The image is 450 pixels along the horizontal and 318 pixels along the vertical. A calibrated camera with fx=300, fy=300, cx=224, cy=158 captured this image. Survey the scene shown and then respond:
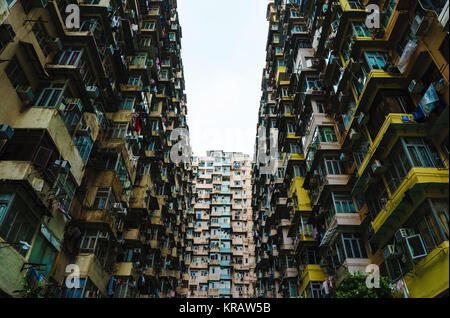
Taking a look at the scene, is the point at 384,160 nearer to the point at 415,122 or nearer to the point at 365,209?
the point at 415,122

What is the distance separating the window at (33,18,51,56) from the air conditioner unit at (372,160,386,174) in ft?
63.7

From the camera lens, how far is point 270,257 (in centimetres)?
3816

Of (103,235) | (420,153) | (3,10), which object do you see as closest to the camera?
(3,10)

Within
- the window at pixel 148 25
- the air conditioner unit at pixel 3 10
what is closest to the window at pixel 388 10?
the air conditioner unit at pixel 3 10

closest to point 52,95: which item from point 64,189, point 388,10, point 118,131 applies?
point 64,189

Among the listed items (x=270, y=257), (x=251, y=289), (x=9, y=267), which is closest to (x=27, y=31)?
(x=9, y=267)

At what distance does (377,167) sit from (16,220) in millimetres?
17568

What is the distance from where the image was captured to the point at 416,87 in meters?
15.4

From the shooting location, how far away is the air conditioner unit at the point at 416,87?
15.2 m

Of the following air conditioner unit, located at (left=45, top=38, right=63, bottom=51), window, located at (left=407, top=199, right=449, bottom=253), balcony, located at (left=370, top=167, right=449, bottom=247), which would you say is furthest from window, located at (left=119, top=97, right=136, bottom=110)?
window, located at (left=407, top=199, right=449, bottom=253)

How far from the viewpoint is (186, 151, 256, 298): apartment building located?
54656 millimetres

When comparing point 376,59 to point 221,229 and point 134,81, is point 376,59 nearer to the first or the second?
point 134,81

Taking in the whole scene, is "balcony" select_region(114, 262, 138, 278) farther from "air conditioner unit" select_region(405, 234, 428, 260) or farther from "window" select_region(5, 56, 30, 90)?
"air conditioner unit" select_region(405, 234, 428, 260)

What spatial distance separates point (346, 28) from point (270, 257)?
2754cm
